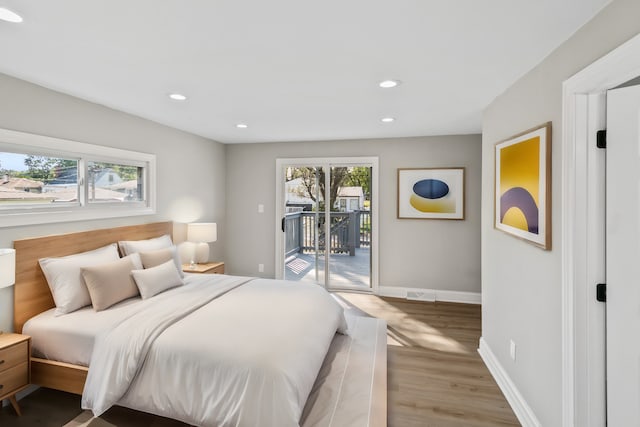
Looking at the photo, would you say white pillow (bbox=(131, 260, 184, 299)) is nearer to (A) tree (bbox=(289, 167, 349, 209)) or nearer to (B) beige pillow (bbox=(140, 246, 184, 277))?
(B) beige pillow (bbox=(140, 246, 184, 277))

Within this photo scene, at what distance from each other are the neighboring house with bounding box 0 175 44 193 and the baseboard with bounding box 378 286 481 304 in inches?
166

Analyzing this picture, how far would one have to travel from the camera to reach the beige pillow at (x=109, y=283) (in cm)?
261

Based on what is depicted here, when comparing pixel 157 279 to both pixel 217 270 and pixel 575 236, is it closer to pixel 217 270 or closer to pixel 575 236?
pixel 217 270

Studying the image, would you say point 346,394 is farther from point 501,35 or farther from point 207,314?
point 501,35

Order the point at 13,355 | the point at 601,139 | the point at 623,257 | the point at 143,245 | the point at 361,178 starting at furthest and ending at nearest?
the point at 361,178 < the point at 143,245 < the point at 13,355 < the point at 601,139 < the point at 623,257

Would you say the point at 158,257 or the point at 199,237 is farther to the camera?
the point at 199,237

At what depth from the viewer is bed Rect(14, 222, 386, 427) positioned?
190 centimetres

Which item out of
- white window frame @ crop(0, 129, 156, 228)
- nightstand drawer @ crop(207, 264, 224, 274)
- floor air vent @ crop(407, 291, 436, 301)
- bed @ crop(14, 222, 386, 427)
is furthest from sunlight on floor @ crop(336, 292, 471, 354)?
white window frame @ crop(0, 129, 156, 228)

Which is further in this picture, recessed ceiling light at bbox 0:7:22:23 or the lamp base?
the lamp base

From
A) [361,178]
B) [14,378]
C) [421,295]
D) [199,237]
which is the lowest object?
[421,295]

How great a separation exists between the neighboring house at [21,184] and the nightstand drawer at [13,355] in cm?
116

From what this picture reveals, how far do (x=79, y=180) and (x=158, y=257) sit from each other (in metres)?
0.99

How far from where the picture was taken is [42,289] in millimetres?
2658

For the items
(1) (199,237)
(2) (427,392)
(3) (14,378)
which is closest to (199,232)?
(1) (199,237)
